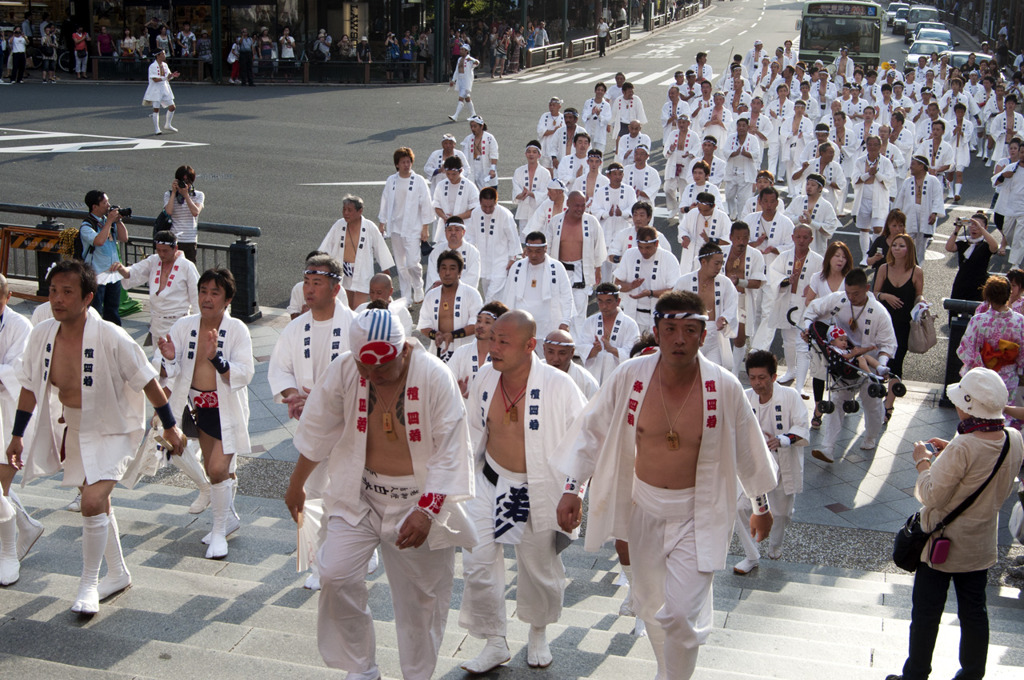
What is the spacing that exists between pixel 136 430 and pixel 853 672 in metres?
4.21

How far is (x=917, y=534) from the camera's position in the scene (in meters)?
5.24

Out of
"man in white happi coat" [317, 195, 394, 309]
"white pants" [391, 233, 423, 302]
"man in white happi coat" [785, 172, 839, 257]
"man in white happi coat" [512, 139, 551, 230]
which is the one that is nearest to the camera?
"man in white happi coat" [317, 195, 394, 309]

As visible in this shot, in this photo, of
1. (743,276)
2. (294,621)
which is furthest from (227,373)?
(743,276)

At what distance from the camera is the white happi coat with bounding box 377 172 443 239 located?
13.8 metres

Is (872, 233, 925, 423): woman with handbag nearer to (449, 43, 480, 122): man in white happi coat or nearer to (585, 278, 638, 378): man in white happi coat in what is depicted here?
(585, 278, 638, 378): man in white happi coat

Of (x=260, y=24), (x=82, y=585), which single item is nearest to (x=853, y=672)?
(x=82, y=585)

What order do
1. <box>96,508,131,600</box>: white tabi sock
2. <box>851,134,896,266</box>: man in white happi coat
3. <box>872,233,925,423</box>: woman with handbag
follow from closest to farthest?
<box>96,508,131,600</box>: white tabi sock, <box>872,233,925,423</box>: woman with handbag, <box>851,134,896,266</box>: man in white happi coat

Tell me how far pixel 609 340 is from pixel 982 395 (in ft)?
14.6

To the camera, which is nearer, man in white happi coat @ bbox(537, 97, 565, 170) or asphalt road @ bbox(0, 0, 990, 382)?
asphalt road @ bbox(0, 0, 990, 382)

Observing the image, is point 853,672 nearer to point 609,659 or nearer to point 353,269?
point 609,659

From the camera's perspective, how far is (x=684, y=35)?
55.9 metres

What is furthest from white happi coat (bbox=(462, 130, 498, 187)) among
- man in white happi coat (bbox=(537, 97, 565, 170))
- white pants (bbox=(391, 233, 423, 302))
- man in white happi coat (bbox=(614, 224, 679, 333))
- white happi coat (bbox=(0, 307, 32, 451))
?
white happi coat (bbox=(0, 307, 32, 451))

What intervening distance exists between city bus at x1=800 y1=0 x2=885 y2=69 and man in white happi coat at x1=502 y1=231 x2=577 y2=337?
A: 24367 millimetres

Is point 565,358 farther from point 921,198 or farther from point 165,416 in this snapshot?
point 921,198
